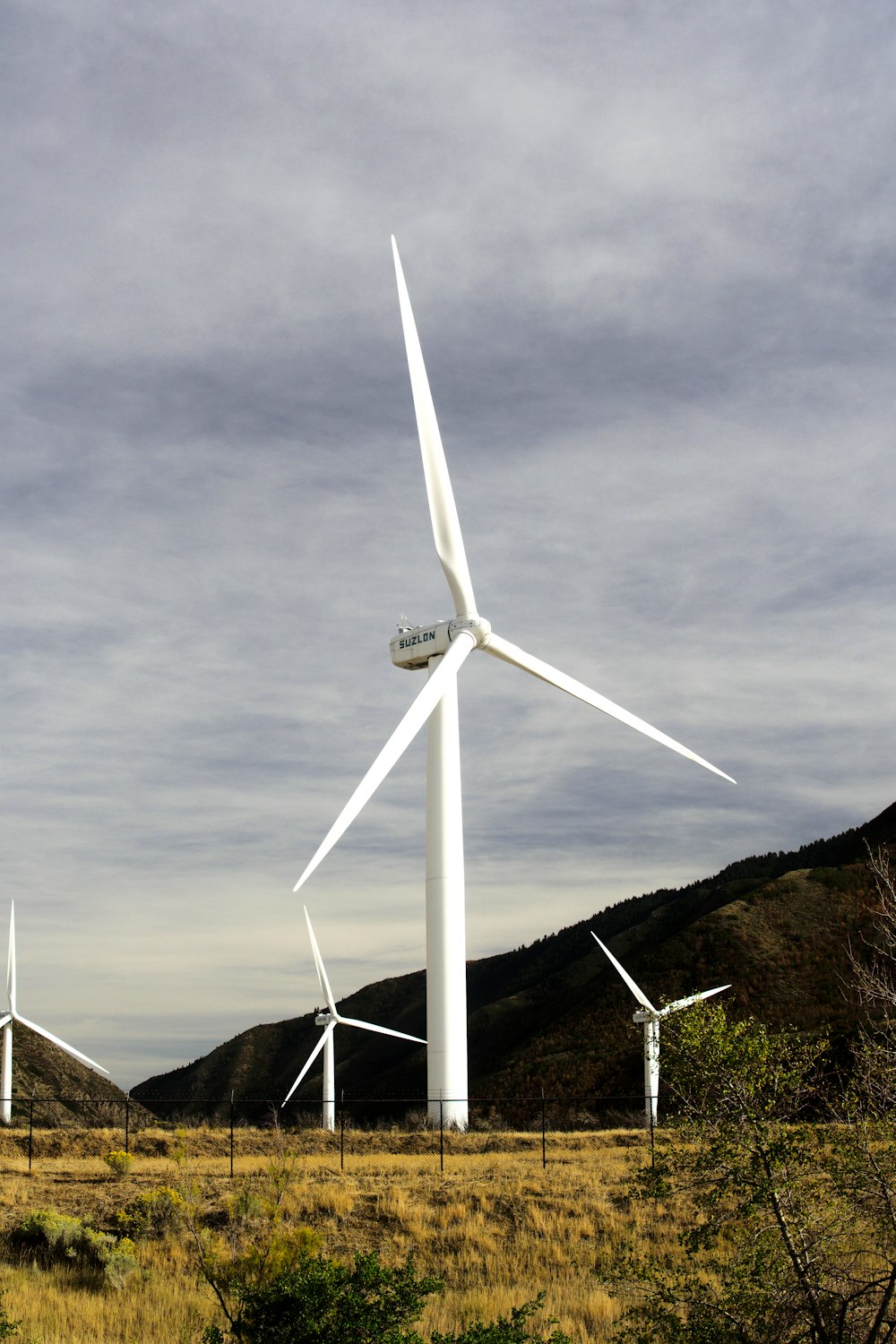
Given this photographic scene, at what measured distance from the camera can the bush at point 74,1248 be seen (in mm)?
23766

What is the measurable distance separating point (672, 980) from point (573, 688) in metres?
67.0

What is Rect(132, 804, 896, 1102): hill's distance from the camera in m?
96.4

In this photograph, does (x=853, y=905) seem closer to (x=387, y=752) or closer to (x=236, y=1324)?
(x=387, y=752)

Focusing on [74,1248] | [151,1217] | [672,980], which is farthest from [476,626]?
[672,980]

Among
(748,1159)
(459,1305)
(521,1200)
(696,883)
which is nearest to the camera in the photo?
(748,1159)

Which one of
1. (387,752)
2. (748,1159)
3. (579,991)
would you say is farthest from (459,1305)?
(579,991)

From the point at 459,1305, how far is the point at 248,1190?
8.20 m

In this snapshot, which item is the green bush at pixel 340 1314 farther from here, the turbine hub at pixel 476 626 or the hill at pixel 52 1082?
the hill at pixel 52 1082

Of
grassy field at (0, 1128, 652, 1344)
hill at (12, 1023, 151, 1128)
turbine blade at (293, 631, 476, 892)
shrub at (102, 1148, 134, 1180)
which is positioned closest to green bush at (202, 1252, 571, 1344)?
grassy field at (0, 1128, 652, 1344)

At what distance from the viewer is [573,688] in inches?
1807

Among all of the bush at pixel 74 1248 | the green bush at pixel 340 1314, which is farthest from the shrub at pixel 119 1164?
the green bush at pixel 340 1314

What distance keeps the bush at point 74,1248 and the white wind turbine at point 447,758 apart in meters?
18.3

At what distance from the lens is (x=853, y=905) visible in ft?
348

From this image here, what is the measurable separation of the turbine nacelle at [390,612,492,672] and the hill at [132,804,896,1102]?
69.7 feet
